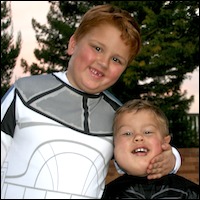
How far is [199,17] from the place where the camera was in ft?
Answer: 55.5

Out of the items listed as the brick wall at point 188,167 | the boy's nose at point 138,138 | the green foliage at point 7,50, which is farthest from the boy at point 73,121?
the green foliage at point 7,50

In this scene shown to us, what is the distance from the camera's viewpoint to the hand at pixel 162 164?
7.55ft

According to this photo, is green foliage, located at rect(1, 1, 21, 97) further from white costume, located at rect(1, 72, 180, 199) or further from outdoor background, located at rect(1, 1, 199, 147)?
white costume, located at rect(1, 72, 180, 199)

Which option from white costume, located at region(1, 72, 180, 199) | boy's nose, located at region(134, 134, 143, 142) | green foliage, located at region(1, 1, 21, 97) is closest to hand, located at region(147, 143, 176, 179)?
boy's nose, located at region(134, 134, 143, 142)

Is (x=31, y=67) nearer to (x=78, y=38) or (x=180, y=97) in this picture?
(x=180, y=97)

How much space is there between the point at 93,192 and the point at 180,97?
15766 mm

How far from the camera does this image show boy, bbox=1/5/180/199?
7.11 feet

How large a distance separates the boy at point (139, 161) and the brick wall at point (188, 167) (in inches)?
338

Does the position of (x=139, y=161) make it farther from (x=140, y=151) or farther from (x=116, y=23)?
(x=116, y=23)

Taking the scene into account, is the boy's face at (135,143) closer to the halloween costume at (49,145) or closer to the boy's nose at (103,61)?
the halloween costume at (49,145)

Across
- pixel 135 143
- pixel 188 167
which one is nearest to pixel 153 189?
pixel 135 143

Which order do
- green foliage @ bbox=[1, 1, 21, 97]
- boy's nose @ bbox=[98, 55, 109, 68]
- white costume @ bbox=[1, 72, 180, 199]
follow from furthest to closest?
green foliage @ bbox=[1, 1, 21, 97]
boy's nose @ bbox=[98, 55, 109, 68]
white costume @ bbox=[1, 72, 180, 199]

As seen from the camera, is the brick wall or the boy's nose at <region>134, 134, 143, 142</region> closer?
the boy's nose at <region>134, 134, 143, 142</region>

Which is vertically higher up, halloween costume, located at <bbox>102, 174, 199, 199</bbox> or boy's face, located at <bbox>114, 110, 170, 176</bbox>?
boy's face, located at <bbox>114, 110, 170, 176</bbox>
